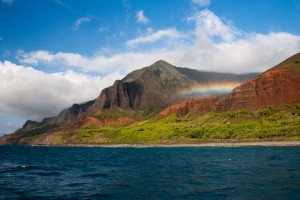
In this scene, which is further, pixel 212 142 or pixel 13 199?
pixel 212 142

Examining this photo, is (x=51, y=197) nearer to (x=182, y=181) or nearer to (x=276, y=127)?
(x=182, y=181)

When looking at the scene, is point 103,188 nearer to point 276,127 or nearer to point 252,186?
point 252,186

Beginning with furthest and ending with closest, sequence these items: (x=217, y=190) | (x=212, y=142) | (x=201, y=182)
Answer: (x=212, y=142)
(x=201, y=182)
(x=217, y=190)

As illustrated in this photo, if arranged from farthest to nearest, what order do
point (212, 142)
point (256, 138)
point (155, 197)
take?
point (212, 142) < point (256, 138) < point (155, 197)

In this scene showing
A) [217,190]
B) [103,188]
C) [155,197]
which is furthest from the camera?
[103,188]

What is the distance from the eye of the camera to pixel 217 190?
37.9m

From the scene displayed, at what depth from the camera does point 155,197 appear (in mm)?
34906

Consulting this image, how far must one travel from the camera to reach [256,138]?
609 feet

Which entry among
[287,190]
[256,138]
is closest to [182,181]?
[287,190]

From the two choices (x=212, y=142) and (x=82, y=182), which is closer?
(x=82, y=182)

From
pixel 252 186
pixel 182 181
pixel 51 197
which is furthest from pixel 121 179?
pixel 252 186

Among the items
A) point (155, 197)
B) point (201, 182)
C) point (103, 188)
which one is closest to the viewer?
point (155, 197)

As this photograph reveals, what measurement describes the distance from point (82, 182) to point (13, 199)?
1329 centimetres

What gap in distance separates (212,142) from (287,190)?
166 metres
